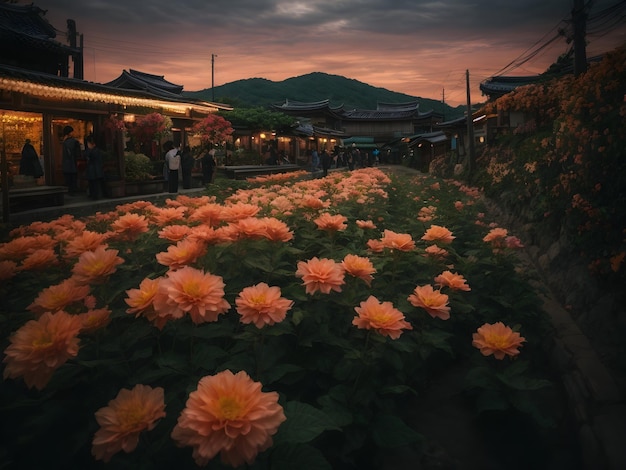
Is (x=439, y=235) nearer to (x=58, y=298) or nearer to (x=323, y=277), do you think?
(x=323, y=277)

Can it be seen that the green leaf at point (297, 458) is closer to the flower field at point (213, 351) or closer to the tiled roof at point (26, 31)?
the flower field at point (213, 351)

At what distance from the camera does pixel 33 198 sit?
9695 millimetres

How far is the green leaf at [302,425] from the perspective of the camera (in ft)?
3.65

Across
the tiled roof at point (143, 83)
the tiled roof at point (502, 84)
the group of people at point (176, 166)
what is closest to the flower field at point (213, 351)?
the group of people at point (176, 166)

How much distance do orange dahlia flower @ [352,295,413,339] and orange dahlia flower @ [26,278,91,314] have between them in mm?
1062

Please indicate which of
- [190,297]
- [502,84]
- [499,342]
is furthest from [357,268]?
[502,84]

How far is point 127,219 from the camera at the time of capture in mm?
2055

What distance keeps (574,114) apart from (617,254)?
2805 mm

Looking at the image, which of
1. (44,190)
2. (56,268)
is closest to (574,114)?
(56,268)

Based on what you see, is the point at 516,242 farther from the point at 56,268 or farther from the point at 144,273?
the point at 56,268

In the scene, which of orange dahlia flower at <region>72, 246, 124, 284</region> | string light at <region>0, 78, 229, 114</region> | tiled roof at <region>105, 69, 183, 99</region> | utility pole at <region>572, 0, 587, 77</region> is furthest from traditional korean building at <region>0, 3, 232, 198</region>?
utility pole at <region>572, 0, 587, 77</region>

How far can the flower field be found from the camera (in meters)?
1.08

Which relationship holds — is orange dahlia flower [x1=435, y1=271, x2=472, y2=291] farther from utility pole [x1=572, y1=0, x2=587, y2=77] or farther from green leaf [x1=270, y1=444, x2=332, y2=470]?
utility pole [x1=572, y1=0, x2=587, y2=77]

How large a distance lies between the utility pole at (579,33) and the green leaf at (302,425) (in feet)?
35.7
